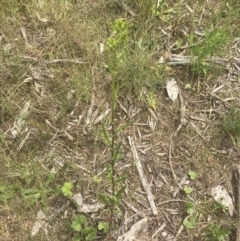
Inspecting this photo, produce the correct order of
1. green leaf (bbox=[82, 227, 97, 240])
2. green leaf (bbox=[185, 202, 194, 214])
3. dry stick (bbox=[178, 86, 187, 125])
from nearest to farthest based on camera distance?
green leaf (bbox=[82, 227, 97, 240]), green leaf (bbox=[185, 202, 194, 214]), dry stick (bbox=[178, 86, 187, 125])

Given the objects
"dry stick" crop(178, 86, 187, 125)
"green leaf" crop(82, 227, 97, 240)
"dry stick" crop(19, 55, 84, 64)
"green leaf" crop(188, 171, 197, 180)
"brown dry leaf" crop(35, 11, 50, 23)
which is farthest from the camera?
"brown dry leaf" crop(35, 11, 50, 23)

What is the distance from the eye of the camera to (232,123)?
2680 mm

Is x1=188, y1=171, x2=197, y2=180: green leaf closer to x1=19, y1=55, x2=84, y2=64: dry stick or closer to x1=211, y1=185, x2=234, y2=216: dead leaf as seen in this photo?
x1=211, y1=185, x2=234, y2=216: dead leaf

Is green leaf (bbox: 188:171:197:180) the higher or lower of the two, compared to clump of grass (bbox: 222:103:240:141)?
lower

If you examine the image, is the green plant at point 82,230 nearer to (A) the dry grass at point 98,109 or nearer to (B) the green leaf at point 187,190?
(A) the dry grass at point 98,109

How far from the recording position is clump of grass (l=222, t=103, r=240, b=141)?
2.66 m

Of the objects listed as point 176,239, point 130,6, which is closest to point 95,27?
point 130,6

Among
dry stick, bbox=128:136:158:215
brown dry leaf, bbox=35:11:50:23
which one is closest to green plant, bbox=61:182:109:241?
dry stick, bbox=128:136:158:215

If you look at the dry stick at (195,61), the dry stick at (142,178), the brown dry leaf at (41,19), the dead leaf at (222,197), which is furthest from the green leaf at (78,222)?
the brown dry leaf at (41,19)

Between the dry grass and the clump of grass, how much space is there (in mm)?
47

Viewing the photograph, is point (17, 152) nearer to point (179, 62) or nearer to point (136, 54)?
point (136, 54)

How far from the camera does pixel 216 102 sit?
2.84 m

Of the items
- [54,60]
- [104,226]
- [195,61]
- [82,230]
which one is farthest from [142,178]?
[54,60]

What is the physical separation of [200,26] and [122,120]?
103 cm
